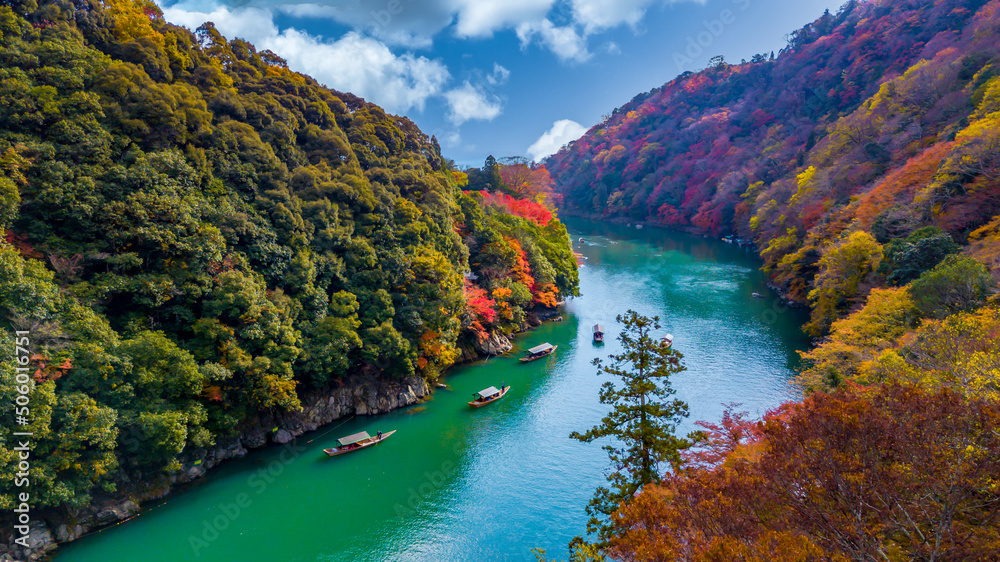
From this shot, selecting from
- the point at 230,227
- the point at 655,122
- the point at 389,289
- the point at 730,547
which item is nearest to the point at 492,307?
the point at 389,289

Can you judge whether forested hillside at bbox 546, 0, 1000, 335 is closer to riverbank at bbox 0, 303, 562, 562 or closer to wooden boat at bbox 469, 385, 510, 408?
wooden boat at bbox 469, 385, 510, 408

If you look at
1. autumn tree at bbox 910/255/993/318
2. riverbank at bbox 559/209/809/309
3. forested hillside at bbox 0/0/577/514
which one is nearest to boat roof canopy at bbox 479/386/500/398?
forested hillside at bbox 0/0/577/514

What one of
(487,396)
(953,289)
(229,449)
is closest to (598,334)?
(487,396)

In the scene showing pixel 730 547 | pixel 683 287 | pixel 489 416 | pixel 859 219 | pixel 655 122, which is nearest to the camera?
pixel 730 547

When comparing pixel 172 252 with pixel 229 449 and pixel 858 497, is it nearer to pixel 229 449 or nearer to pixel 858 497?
pixel 229 449

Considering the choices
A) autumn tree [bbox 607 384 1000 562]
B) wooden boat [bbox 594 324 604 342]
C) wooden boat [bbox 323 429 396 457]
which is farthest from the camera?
wooden boat [bbox 594 324 604 342]

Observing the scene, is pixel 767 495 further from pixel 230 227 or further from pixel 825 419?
pixel 230 227

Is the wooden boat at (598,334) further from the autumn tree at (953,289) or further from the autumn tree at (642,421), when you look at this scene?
the autumn tree at (642,421)
